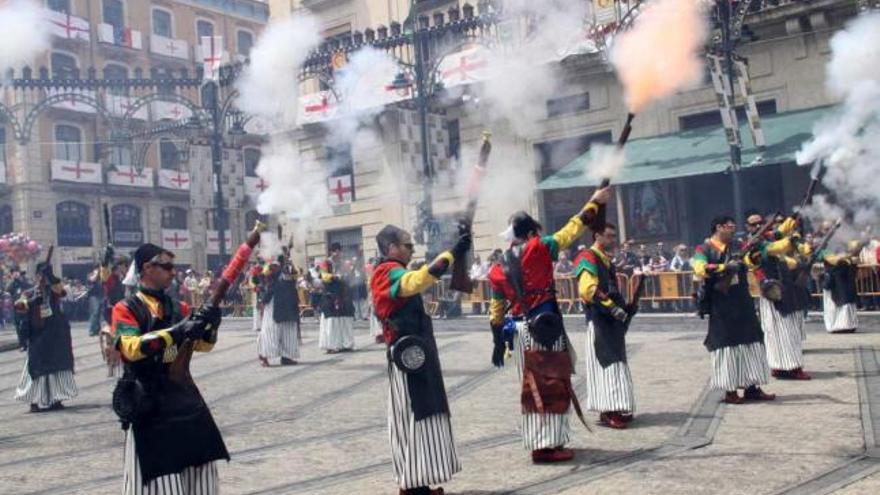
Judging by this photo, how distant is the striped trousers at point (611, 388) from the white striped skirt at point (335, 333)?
8.29 m

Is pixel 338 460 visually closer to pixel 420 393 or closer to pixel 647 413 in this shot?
pixel 420 393

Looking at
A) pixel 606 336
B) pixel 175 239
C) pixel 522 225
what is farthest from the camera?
pixel 175 239

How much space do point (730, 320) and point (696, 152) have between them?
13.2 meters

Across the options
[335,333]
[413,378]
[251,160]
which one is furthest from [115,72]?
[413,378]

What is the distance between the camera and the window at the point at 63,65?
127 feet

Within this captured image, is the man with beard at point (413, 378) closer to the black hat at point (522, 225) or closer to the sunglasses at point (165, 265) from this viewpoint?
the black hat at point (522, 225)

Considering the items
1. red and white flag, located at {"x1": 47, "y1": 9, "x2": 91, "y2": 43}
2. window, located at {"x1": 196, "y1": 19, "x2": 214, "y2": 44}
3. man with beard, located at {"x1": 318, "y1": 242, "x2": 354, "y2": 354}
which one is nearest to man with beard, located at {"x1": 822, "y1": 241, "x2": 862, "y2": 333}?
man with beard, located at {"x1": 318, "y1": 242, "x2": 354, "y2": 354}

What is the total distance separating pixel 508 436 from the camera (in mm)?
7359

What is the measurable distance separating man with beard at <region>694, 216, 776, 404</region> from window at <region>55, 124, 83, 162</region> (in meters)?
35.7

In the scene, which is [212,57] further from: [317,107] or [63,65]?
[63,65]

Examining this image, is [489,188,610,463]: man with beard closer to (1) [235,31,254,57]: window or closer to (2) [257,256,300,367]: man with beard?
(2) [257,256,300,367]: man with beard

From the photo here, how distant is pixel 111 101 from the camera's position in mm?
38500

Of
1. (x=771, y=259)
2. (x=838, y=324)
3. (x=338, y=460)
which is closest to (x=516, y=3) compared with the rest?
(x=838, y=324)

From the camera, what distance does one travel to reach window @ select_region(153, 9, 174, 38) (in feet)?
147
